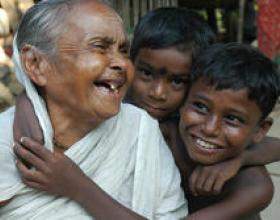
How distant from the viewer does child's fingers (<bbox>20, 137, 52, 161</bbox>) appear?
181cm

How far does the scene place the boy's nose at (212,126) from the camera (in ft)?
7.03

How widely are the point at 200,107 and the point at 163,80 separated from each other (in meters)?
0.28

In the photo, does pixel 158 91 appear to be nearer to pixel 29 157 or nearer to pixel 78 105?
pixel 78 105

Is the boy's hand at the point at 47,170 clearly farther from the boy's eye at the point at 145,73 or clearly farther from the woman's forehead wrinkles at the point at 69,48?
the boy's eye at the point at 145,73

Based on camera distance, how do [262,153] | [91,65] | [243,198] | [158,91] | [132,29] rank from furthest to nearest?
1. [132,29]
2. [158,91]
3. [262,153]
4. [243,198]
5. [91,65]

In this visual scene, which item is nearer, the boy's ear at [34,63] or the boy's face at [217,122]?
the boy's ear at [34,63]

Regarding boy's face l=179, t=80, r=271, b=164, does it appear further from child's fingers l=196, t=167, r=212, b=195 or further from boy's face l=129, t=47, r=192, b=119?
boy's face l=129, t=47, r=192, b=119

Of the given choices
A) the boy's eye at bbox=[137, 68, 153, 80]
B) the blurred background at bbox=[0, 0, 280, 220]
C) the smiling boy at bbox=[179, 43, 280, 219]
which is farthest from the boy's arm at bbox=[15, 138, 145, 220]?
the blurred background at bbox=[0, 0, 280, 220]

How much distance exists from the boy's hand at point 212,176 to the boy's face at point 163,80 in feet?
1.11

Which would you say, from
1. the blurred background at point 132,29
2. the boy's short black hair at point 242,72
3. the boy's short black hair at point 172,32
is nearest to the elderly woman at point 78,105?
the boy's short black hair at point 242,72

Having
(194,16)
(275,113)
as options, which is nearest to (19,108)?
(194,16)

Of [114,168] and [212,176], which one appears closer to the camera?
[114,168]

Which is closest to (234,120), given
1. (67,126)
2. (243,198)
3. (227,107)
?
(227,107)

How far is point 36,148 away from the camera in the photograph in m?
1.81
